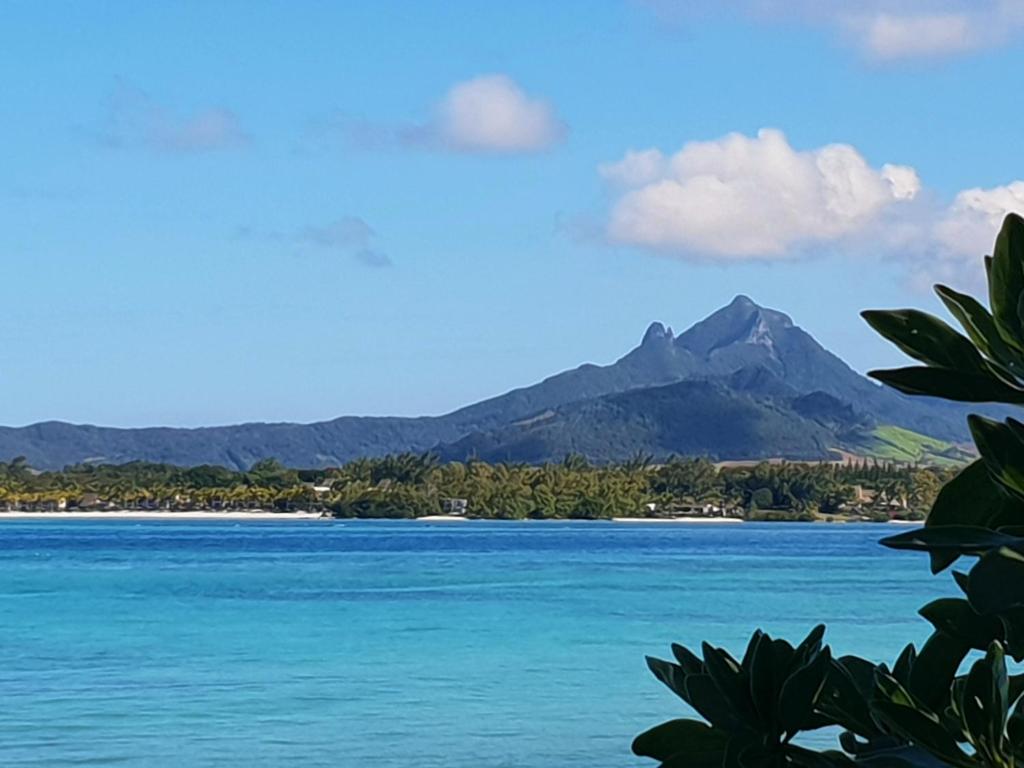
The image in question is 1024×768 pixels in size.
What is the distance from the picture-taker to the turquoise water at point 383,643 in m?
16.3

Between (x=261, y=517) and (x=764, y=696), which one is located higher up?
(x=261, y=517)

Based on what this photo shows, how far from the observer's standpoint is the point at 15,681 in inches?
854

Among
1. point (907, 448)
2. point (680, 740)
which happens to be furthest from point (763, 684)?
point (907, 448)

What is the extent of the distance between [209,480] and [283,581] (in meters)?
63.4

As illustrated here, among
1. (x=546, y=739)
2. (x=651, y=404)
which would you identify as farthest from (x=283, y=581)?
(x=651, y=404)

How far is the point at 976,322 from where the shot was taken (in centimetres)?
97

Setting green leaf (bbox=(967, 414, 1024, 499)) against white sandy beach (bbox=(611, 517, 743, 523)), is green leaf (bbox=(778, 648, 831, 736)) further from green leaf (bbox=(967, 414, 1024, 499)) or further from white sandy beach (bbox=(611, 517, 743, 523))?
white sandy beach (bbox=(611, 517, 743, 523))

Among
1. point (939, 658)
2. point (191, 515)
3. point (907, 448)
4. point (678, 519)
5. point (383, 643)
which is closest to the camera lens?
point (939, 658)

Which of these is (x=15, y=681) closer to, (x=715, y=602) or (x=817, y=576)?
(x=715, y=602)

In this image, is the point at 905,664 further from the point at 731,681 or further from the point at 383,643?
the point at 383,643

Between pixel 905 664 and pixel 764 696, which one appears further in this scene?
pixel 905 664

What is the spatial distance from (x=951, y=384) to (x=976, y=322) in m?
0.04

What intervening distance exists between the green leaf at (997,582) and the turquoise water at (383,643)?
46.0 feet

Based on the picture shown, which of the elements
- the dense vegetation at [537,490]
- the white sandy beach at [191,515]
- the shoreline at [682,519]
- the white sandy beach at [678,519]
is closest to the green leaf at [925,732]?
the dense vegetation at [537,490]
